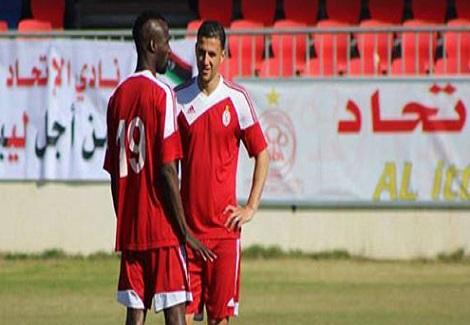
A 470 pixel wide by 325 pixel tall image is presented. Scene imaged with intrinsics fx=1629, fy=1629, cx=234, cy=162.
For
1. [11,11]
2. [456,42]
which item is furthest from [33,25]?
[456,42]

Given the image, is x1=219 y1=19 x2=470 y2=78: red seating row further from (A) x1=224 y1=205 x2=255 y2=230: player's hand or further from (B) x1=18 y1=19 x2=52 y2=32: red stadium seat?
(A) x1=224 y1=205 x2=255 y2=230: player's hand

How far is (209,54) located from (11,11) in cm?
1339

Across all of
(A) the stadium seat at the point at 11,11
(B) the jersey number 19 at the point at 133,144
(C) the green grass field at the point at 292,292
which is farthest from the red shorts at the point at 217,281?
(A) the stadium seat at the point at 11,11

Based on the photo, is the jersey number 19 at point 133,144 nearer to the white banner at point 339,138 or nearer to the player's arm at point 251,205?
the player's arm at point 251,205

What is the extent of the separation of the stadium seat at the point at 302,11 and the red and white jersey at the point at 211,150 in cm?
1160

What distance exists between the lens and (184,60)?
18.5 metres

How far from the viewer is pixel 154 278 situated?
9.23 metres

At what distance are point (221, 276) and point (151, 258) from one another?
44.8 inches

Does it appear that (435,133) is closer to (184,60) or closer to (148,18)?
(184,60)

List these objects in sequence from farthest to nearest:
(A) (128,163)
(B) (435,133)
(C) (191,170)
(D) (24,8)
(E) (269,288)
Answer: (D) (24,8) < (B) (435,133) < (E) (269,288) < (C) (191,170) < (A) (128,163)

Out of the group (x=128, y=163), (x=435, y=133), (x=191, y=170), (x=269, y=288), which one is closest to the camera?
(x=128, y=163)

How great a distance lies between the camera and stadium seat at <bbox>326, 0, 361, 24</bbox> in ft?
71.5

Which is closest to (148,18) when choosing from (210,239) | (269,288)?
(210,239)

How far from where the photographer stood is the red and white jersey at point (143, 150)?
9086mm
